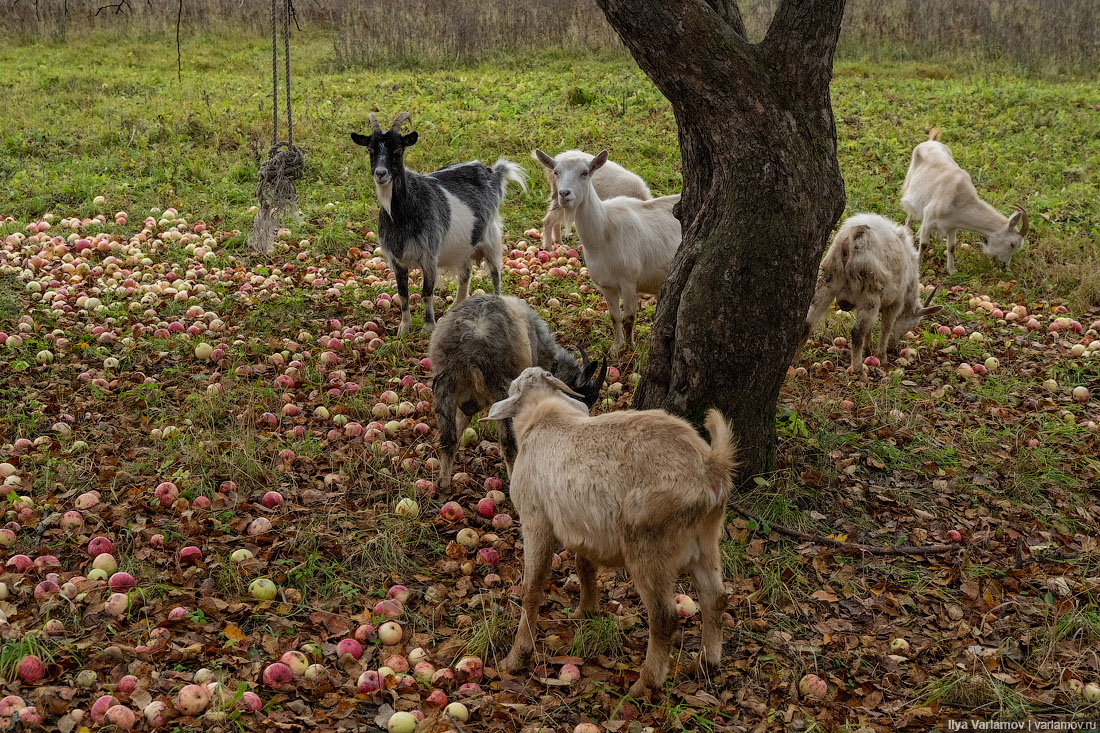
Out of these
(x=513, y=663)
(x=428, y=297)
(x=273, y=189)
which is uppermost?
(x=273, y=189)

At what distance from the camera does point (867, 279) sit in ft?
24.6

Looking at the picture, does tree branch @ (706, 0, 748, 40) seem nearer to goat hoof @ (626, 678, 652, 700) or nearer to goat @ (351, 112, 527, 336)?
goat @ (351, 112, 527, 336)

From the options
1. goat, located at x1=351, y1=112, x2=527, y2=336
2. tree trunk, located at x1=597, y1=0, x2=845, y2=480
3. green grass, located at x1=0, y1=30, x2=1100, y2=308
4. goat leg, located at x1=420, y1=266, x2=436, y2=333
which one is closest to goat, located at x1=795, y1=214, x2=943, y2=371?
tree trunk, located at x1=597, y1=0, x2=845, y2=480

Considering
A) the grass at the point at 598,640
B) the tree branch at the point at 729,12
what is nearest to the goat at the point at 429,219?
the tree branch at the point at 729,12

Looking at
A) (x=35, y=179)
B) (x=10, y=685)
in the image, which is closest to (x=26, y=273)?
(x=35, y=179)

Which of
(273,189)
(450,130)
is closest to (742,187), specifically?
(273,189)

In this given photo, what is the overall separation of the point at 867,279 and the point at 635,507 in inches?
191

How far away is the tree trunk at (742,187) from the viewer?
4.65m

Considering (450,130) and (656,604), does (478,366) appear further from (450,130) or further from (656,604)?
(450,130)

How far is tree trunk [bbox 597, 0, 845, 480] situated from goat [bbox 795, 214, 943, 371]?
8.03 ft

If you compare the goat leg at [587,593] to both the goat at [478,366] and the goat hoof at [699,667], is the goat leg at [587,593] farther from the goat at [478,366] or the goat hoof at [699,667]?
the goat at [478,366]

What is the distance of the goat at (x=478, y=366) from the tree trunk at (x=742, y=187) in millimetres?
700

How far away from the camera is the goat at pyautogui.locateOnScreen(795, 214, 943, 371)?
24.6 ft

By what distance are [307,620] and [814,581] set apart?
266 centimetres
